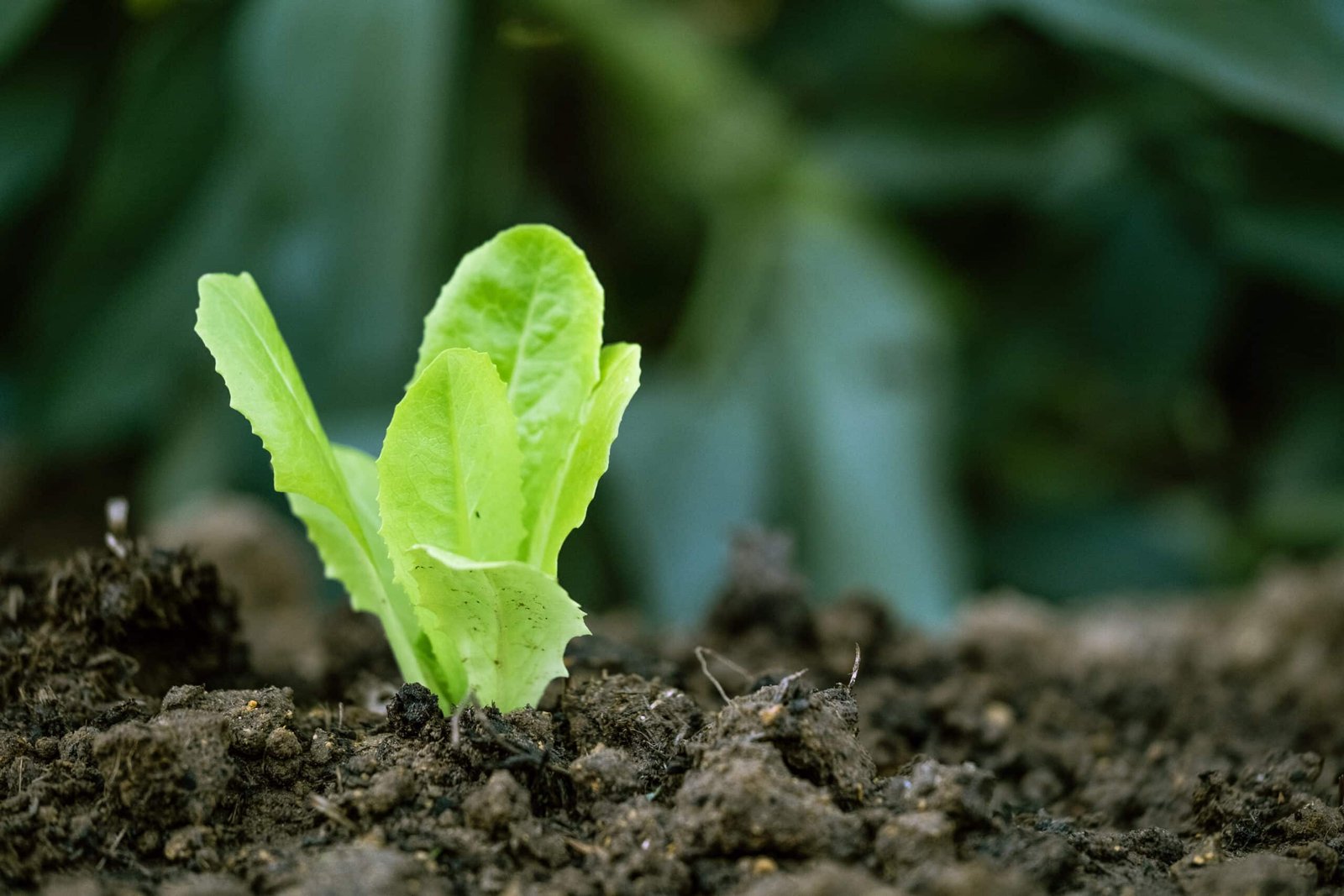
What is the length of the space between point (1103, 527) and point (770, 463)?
0.62 m

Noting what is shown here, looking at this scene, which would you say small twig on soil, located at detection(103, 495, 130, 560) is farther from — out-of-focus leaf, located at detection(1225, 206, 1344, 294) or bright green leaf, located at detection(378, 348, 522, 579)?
out-of-focus leaf, located at detection(1225, 206, 1344, 294)

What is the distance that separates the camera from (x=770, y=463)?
185 centimetres

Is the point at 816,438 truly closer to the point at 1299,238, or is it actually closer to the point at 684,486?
the point at 684,486

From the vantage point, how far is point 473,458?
24.5 inches

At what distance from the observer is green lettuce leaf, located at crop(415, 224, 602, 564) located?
2.19 ft

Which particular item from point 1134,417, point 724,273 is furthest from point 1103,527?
point 724,273

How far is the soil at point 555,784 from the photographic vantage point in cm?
53

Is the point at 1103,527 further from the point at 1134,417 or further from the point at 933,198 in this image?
the point at 933,198

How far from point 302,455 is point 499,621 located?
131mm

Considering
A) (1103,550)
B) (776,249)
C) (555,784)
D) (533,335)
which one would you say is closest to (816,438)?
(776,249)

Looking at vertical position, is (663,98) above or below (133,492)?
above

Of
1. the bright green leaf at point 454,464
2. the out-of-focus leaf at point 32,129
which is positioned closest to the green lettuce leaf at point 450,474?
the bright green leaf at point 454,464

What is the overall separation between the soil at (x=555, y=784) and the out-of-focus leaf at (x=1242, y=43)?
93 cm

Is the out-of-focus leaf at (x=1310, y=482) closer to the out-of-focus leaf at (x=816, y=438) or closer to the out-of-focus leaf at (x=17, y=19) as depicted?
the out-of-focus leaf at (x=816, y=438)
